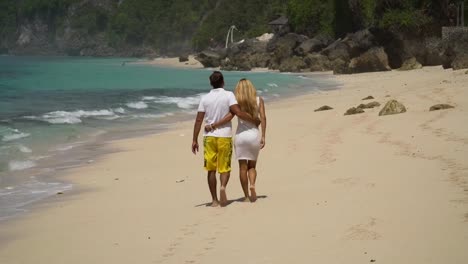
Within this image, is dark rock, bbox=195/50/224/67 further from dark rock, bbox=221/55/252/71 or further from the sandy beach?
the sandy beach

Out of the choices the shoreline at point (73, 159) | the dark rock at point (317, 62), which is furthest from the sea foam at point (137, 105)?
the dark rock at point (317, 62)

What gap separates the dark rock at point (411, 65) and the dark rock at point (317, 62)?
12.1 metres

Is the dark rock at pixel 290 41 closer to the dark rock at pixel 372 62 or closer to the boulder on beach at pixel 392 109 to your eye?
the dark rock at pixel 372 62

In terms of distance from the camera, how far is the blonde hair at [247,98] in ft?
25.5

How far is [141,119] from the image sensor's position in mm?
21219

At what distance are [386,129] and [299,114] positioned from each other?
5687 millimetres

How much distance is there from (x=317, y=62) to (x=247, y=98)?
48.2 metres

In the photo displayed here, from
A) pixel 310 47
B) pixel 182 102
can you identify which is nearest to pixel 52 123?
pixel 182 102

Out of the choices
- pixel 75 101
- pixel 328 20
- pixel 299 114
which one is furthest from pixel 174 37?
pixel 299 114

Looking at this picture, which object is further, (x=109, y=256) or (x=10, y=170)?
(x=10, y=170)

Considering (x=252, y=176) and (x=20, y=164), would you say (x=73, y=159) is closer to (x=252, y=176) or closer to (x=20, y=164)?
(x=20, y=164)

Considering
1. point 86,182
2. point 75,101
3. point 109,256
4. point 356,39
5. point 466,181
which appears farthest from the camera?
point 356,39

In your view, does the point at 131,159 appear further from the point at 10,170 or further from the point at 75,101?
the point at 75,101

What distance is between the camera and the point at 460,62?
102ft
